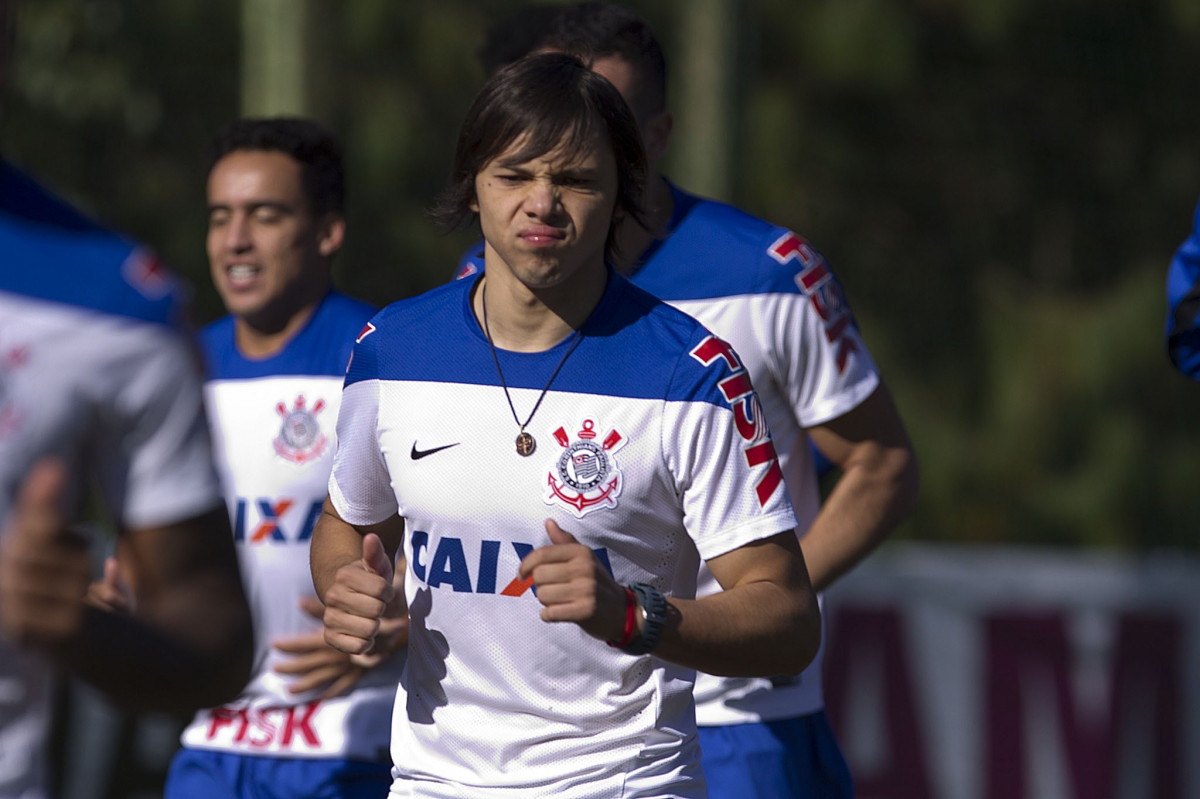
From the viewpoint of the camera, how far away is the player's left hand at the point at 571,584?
277 centimetres

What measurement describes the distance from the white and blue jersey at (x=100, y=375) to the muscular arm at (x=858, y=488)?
2.39 meters

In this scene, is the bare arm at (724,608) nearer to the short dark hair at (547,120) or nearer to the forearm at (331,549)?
the forearm at (331,549)

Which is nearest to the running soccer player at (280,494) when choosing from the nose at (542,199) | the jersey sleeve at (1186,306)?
the nose at (542,199)

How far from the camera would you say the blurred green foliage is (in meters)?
16.1

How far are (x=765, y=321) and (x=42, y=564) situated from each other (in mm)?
2497

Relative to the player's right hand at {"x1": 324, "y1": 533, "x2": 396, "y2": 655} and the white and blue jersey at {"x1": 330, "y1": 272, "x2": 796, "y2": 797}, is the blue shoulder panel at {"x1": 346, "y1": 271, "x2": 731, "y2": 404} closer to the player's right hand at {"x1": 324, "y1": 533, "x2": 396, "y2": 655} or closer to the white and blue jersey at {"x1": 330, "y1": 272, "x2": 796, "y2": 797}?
the white and blue jersey at {"x1": 330, "y1": 272, "x2": 796, "y2": 797}

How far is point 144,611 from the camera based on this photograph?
2.12 metres

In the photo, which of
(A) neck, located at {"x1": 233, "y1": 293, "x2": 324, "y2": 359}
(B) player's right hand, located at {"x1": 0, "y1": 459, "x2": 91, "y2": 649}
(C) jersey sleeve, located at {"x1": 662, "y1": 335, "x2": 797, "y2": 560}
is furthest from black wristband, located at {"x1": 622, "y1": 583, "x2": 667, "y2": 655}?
(A) neck, located at {"x1": 233, "y1": 293, "x2": 324, "y2": 359}

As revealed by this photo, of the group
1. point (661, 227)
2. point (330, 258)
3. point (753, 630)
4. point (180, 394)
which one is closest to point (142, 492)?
point (180, 394)

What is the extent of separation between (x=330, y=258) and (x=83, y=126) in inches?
478

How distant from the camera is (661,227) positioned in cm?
429

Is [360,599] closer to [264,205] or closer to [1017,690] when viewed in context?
[264,205]

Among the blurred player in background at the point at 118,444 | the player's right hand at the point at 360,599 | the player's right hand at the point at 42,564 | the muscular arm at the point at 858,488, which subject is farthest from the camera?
the muscular arm at the point at 858,488

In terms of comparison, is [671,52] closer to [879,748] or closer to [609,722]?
[879,748]
